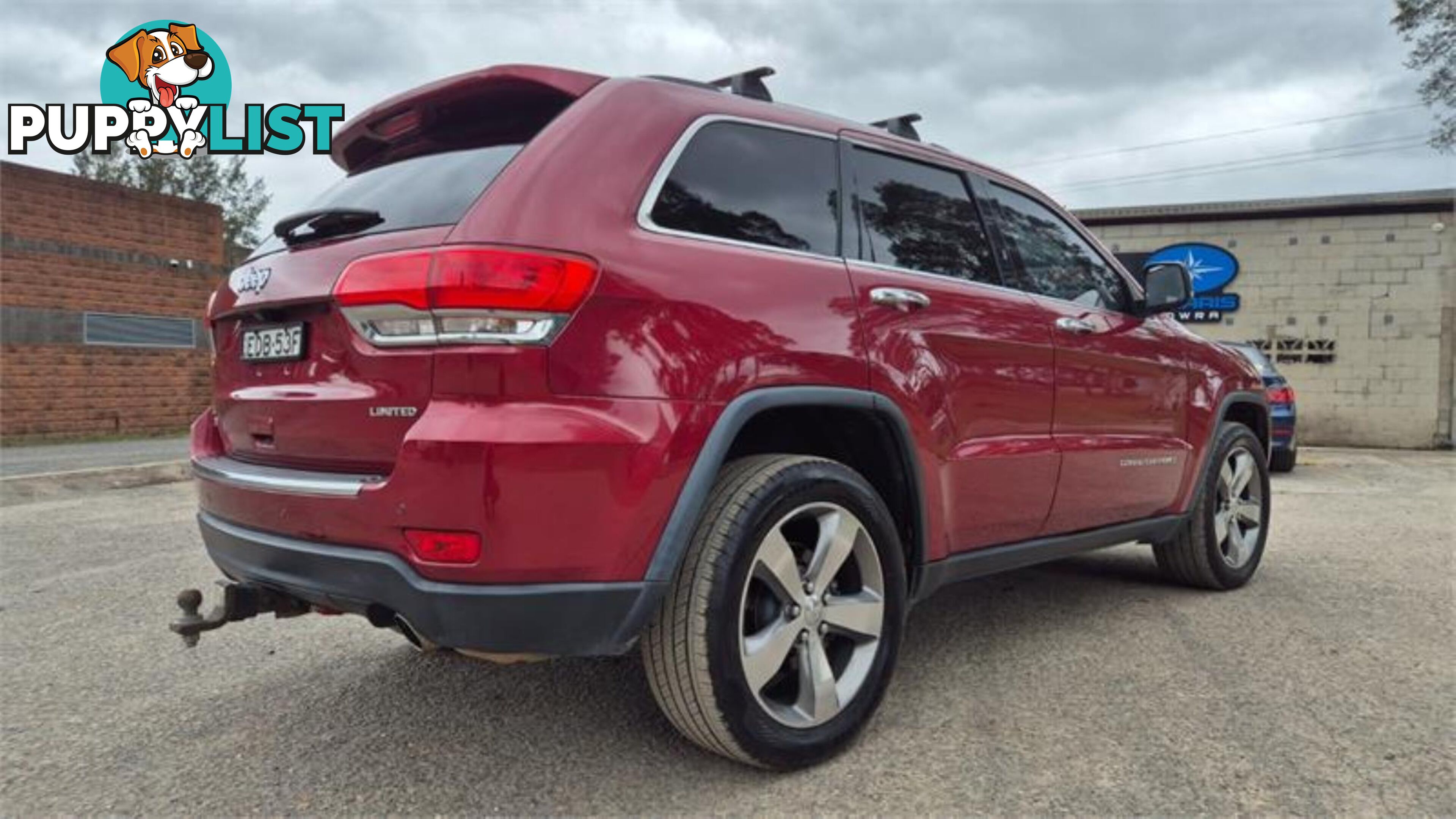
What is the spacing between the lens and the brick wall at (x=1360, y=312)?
605 inches

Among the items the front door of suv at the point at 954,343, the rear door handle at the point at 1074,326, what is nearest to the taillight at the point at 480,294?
the front door of suv at the point at 954,343

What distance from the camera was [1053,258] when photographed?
366 centimetres

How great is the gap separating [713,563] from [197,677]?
2.14m

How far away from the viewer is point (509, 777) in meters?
2.41

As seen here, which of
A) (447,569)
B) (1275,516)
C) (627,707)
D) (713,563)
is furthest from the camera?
(1275,516)

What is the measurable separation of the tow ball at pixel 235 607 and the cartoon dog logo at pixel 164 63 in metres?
13.3

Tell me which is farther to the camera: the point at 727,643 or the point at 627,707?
the point at 627,707

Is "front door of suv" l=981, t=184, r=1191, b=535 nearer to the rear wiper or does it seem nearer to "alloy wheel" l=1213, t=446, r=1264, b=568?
"alloy wheel" l=1213, t=446, r=1264, b=568

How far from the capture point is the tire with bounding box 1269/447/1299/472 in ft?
34.6

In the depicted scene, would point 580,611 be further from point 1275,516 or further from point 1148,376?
point 1275,516

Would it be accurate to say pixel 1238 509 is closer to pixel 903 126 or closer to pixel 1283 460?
pixel 903 126

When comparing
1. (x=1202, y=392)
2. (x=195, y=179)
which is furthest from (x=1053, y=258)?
(x=195, y=179)

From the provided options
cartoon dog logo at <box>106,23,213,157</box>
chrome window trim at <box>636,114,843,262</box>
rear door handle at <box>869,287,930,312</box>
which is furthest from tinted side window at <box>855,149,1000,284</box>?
cartoon dog logo at <box>106,23,213,157</box>

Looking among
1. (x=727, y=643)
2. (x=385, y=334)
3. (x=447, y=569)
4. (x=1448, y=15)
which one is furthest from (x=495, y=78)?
(x=1448, y=15)
